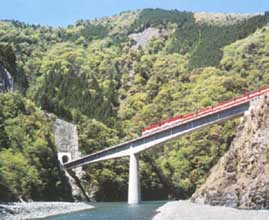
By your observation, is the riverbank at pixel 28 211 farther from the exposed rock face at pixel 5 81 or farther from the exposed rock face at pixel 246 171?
the exposed rock face at pixel 5 81

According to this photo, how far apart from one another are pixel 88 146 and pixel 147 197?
Answer: 13.1m

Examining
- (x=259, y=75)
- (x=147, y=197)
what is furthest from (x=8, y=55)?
(x=259, y=75)

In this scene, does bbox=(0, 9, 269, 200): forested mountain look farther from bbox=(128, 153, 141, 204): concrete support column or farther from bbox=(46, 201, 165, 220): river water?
bbox=(128, 153, 141, 204): concrete support column

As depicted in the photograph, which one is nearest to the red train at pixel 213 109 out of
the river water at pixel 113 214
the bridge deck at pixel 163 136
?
the bridge deck at pixel 163 136

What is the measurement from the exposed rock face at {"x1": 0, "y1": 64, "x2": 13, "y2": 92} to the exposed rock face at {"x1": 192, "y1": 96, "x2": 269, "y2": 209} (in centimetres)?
3845

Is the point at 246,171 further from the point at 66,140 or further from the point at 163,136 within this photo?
the point at 66,140

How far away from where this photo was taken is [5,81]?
300 feet

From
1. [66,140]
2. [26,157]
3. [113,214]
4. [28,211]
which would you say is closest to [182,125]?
[26,157]

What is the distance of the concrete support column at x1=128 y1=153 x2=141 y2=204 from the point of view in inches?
3066

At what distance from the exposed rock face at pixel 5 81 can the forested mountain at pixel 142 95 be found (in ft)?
16.9

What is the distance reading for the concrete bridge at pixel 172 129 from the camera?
238 feet

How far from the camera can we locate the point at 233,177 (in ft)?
192

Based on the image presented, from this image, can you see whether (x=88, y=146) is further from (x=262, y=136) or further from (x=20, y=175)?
(x=262, y=136)

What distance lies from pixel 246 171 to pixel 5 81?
155ft
